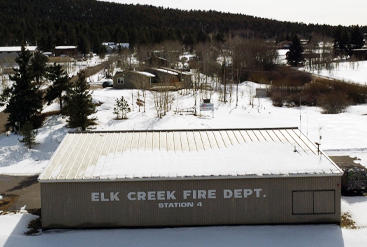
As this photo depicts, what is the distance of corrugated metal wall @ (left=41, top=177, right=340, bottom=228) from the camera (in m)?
16.7

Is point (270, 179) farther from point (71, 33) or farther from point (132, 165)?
point (71, 33)

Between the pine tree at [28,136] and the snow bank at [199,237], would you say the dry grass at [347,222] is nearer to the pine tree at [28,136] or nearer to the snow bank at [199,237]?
the snow bank at [199,237]

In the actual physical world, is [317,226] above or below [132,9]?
below

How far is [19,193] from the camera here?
829 inches

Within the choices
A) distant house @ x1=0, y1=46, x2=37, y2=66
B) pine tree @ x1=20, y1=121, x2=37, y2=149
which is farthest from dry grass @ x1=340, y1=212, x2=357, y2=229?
distant house @ x1=0, y1=46, x2=37, y2=66

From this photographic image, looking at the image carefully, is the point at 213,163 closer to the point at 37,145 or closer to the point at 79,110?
the point at 79,110

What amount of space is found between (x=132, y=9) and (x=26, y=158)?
397 feet

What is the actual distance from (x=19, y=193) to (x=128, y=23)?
101m

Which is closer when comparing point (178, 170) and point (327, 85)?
point (178, 170)

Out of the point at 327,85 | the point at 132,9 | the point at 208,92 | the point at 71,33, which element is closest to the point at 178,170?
the point at 208,92

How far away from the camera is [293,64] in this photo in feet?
243

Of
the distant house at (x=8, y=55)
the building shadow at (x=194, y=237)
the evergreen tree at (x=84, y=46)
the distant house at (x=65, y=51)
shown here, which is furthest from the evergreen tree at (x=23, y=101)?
the distant house at (x=65, y=51)

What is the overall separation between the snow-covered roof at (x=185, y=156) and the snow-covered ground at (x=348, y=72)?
3981cm

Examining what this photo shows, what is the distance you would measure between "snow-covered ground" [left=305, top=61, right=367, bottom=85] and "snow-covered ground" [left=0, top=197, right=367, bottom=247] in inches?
1674
